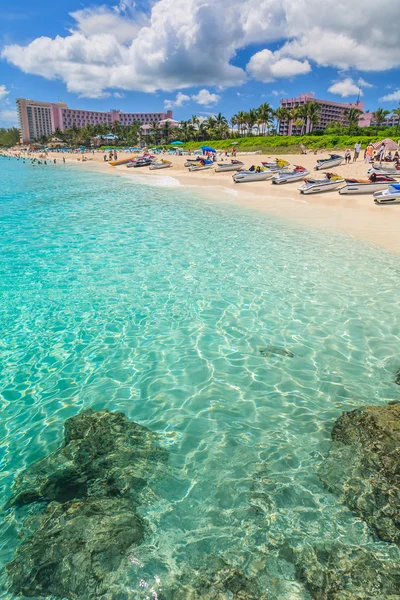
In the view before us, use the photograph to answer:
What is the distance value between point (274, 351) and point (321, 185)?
74.2 ft

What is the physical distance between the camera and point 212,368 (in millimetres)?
6809

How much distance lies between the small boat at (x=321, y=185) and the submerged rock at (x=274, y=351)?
73.2 ft

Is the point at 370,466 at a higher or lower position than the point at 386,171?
lower

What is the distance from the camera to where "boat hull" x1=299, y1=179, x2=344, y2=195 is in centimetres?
2666

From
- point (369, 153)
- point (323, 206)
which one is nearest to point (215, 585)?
point (323, 206)

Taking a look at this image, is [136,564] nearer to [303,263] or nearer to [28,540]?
[28,540]

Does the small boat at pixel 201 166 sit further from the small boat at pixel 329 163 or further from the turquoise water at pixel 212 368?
the turquoise water at pixel 212 368

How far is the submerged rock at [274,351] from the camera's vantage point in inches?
284

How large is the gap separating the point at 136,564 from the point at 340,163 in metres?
38.5

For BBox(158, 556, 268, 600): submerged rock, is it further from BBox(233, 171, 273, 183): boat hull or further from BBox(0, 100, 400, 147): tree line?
BBox(0, 100, 400, 147): tree line

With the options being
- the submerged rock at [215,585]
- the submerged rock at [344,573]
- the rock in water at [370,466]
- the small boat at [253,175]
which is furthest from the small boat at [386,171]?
the submerged rock at [215,585]

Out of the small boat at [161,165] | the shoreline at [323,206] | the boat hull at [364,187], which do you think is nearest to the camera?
the shoreline at [323,206]

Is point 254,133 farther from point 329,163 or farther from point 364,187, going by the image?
point 364,187

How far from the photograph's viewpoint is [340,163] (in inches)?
1403
